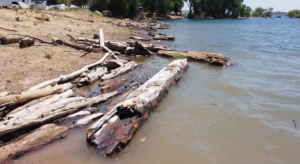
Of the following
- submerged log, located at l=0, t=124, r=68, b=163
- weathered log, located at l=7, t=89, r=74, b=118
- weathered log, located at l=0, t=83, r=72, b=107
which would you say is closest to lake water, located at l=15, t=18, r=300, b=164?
submerged log, located at l=0, t=124, r=68, b=163

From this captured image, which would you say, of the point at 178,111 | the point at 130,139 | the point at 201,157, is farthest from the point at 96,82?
the point at 201,157

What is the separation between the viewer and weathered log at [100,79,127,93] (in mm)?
7713

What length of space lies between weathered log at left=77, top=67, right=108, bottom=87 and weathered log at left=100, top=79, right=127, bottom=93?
0.45 meters

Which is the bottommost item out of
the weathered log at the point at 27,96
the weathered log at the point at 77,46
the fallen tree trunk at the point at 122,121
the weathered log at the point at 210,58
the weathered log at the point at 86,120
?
the weathered log at the point at 86,120

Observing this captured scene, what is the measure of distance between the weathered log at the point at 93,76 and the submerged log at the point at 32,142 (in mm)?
2840

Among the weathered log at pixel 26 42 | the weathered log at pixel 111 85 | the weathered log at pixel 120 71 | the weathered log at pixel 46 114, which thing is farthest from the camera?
the weathered log at pixel 26 42

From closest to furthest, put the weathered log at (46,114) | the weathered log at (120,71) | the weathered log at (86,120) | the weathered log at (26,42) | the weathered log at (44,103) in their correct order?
1. the weathered log at (46,114)
2. the weathered log at (44,103)
3. the weathered log at (86,120)
4. the weathered log at (120,71)
5. the weathered log at (26,42)

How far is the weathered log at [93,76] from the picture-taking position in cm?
805

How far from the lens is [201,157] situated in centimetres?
469

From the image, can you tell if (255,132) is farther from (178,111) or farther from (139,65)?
(139,65)

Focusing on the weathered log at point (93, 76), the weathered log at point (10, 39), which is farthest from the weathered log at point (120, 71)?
the weathered log at point (10, 39)

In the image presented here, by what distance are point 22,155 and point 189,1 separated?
95441 mm

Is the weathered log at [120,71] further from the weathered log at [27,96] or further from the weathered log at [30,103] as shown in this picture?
the weathered log at [30,103]

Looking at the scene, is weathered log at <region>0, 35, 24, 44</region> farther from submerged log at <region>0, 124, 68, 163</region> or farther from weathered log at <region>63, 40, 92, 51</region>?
submerged log at <region>0, 124, 68, 163</region>
